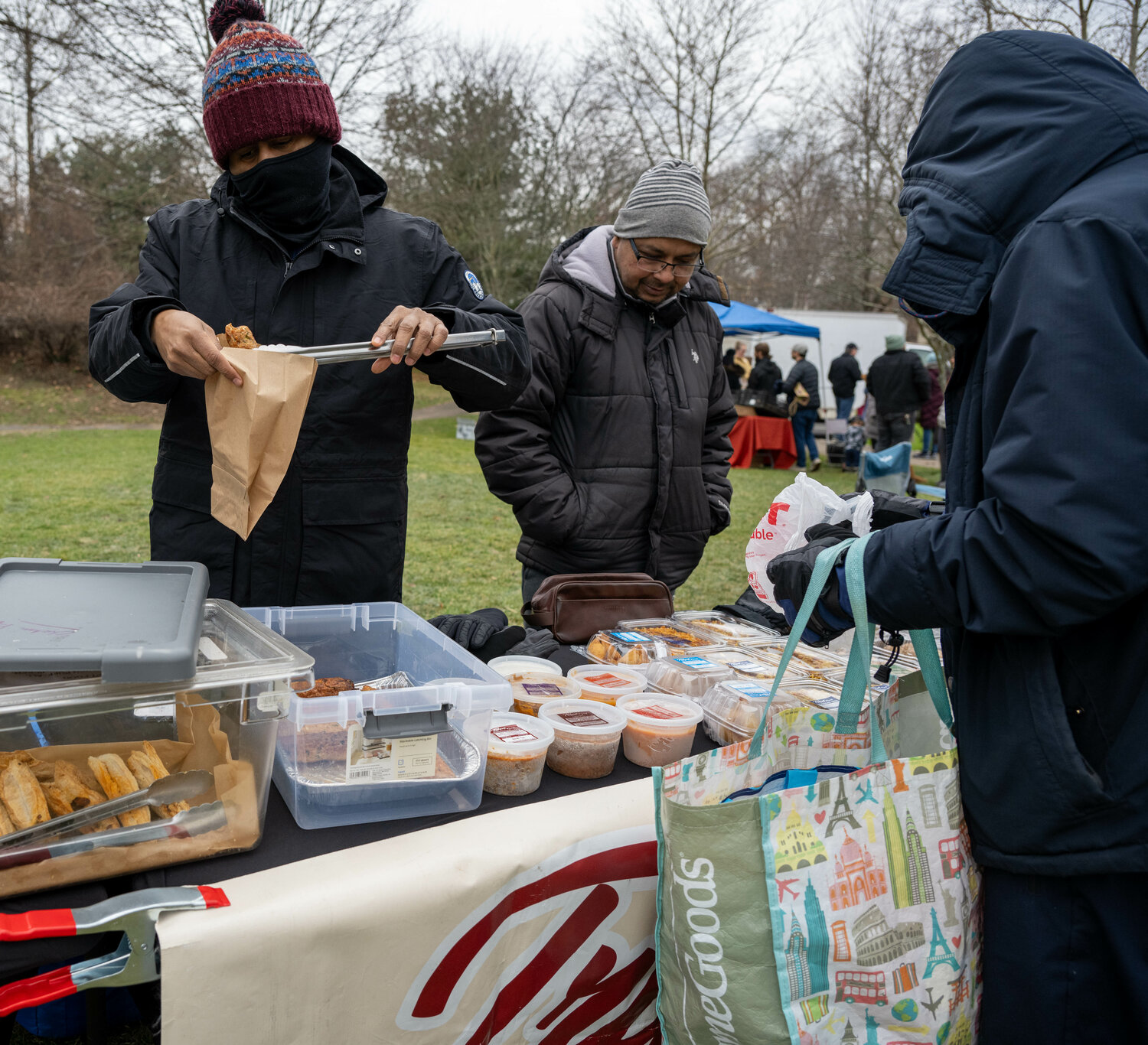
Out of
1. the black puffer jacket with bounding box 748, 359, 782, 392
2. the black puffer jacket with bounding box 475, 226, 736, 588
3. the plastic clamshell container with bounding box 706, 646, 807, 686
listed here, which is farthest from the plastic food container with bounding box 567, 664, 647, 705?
the black puffer jacket with bounding box 748, 359, 782, 392

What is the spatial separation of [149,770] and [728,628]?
152 centimetres

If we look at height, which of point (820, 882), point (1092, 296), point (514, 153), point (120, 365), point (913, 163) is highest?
point (514, 153)

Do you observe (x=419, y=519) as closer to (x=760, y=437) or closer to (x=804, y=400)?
(x=760, y=437)

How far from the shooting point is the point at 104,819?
44.3 inches

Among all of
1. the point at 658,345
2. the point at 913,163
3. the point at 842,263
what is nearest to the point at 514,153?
the point at 842,263

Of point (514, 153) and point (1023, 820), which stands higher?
point (514, 153)

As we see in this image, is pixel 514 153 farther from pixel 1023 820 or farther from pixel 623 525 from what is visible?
pixel 1023 820

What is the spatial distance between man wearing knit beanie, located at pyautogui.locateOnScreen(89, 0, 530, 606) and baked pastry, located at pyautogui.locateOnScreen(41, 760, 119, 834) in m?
0.83

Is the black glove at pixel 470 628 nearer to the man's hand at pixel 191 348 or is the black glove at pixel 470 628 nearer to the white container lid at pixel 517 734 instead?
the white container lid at pixel 517 734

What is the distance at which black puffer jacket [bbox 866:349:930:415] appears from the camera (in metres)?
11.5

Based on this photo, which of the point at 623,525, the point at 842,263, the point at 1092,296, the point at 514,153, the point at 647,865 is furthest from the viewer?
the point at 842,263

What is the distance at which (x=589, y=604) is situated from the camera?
89.7 inches

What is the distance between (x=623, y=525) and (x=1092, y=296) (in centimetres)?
183

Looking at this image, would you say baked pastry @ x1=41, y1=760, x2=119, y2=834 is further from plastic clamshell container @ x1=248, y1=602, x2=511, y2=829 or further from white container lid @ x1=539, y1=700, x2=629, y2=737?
white container lid @ x1=539, y1=700, x2=629, y2=737
